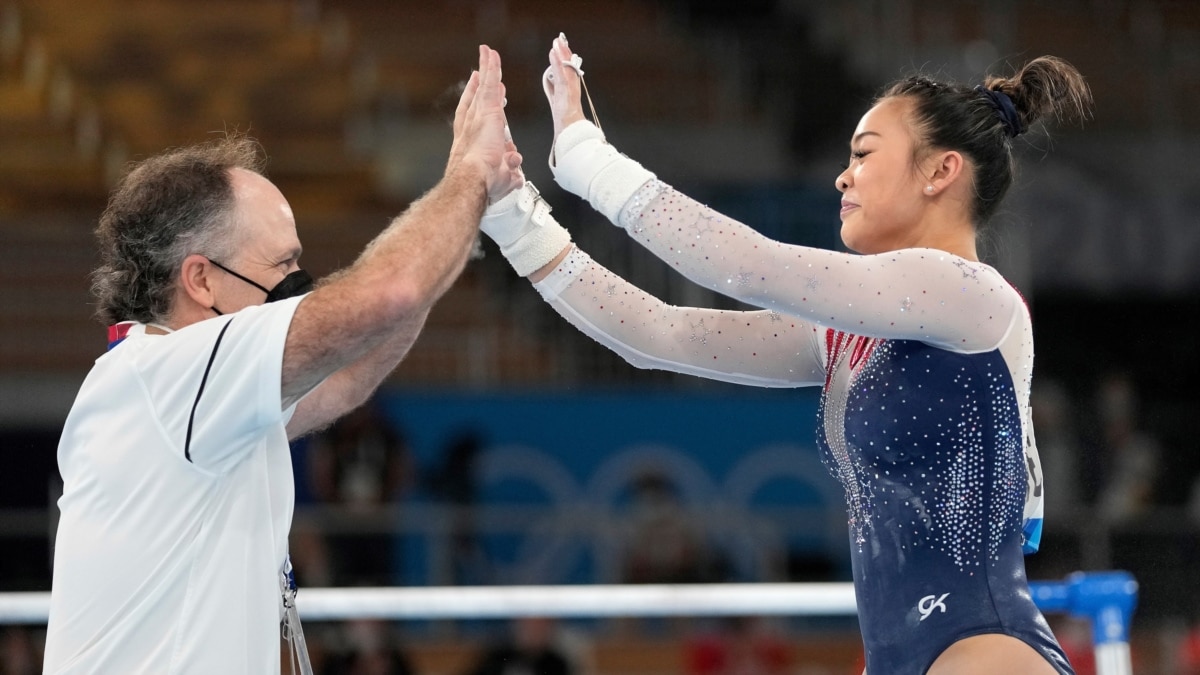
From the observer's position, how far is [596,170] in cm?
205

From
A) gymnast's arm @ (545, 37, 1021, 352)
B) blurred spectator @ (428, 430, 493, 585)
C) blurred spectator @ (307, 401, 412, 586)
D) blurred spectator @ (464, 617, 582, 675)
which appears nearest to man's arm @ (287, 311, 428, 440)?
gymnast's arm @ (545, 37, 1021, 352)

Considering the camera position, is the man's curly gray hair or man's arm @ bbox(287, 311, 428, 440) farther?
man's arm @ bbox(287, 311, 428, 440)

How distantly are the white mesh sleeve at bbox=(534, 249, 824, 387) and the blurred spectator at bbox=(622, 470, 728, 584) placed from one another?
3.75m

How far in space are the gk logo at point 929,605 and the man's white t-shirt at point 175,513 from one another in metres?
0.98

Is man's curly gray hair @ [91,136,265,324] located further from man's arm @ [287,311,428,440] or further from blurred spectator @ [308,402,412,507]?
blurred spectator @ [308,402,412,507]

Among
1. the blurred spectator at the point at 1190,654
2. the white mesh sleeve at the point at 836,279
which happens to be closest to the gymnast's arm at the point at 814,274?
the white mesh sleeve at the point at 836,279

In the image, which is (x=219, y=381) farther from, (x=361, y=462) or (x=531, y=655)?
(x=361, y=462)

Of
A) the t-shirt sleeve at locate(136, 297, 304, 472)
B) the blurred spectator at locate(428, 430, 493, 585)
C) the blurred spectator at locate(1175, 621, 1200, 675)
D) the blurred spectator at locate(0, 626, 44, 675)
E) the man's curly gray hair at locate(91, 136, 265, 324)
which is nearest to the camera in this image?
the t-shirt sleeve at locate(136, 297, 304, 472)

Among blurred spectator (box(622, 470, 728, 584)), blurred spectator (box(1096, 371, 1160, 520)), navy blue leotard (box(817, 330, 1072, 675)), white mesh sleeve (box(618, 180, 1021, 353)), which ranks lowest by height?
blurred spectator (box(622, 470, 728, 584))

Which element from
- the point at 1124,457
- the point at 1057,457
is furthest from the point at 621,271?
the point at 1124,457

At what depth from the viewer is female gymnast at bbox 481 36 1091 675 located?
1.94 m

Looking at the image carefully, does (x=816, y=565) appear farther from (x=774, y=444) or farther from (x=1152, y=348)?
(x=1152, y=348)

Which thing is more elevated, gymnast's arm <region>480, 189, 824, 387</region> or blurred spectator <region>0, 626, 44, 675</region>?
gymnast's arm <region>480, 189, 824, 387</region>

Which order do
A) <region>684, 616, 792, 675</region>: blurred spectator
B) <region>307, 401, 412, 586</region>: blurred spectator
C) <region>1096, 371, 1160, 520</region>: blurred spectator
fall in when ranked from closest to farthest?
<region>684, 616, 792, 675</region>: blurred spectator < <region>307, 401, 412, 586</region>: blurred spectator < <region>1096, 371, 1160, 520</region>: blurred spectator
